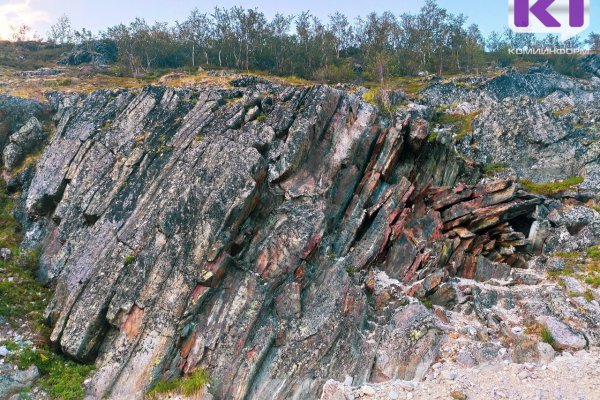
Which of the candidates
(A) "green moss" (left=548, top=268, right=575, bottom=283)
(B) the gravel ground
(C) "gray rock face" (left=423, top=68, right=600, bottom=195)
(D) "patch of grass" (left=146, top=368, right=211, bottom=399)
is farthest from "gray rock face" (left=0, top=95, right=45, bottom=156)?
(C) "gray rock face" (left=423, top=68, right=600, bottom=195)

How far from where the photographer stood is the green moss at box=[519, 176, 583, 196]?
35969 mm

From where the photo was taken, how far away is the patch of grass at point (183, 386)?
56.6 ft

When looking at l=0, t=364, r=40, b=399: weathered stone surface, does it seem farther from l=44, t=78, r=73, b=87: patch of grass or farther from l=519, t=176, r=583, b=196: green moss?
l=44, t=78, r=73, b=87: patch of grass

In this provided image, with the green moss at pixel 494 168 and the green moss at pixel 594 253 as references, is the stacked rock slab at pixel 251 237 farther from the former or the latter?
the green moss at pixel 494 168

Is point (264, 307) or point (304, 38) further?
point (304, 38)

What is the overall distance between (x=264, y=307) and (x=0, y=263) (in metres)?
17.3

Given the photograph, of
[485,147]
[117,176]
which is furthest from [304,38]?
[117,176]

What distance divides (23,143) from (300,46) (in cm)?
6034

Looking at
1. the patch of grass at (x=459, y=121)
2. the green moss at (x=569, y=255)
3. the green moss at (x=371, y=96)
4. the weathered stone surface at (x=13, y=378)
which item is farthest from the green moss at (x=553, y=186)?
the weathered stone surface at (x=13, y=378)

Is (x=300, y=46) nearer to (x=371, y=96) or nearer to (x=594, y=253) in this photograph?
(x=371, y=96)

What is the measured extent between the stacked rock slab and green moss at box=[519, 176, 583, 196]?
712 centimetres

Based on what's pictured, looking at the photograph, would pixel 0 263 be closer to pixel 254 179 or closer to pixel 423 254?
pixel 254 179

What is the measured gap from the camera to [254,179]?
21.6 metres

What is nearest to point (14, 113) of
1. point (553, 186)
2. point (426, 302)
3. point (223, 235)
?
point (223, 235)
